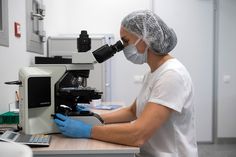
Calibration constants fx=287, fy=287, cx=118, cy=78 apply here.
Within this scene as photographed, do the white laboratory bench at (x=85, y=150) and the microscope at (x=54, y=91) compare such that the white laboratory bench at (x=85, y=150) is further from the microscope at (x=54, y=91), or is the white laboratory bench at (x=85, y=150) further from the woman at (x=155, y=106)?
the microscope at (x=54, y=91)

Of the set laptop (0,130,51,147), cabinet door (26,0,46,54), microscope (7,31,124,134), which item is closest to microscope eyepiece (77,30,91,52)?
microscope (7,31,124,134)

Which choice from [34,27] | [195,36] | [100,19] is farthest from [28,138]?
[195,36]

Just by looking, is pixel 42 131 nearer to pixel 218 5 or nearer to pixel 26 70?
pixel 26 70

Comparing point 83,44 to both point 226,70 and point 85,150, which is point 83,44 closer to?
point 85,150

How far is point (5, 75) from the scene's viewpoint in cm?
200

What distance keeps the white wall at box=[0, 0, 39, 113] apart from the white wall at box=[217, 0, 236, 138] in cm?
259

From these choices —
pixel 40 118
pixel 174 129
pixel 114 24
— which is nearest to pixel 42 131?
pixel 40 118

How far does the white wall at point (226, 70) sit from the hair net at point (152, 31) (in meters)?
2.62

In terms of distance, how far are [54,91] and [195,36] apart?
9.26 feet

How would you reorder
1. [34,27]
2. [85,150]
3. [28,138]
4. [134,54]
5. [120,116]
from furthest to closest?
[34,27] → [120,116] → [134,54] → [28,138] → [85,150]

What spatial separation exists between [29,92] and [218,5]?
3224 mm

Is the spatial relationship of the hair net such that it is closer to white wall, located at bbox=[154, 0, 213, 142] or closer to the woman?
the woman

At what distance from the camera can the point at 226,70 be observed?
3.90 metres

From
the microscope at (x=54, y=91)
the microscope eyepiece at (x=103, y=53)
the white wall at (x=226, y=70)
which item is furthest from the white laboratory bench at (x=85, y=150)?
the white wall at (x=226, y=70)
